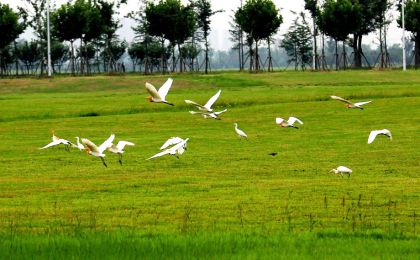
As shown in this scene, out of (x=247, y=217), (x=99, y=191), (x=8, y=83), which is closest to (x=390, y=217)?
(x=247, y=217)

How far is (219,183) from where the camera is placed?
79.4 feet

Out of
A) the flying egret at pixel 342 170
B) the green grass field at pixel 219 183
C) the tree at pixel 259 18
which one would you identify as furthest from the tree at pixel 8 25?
the flying egret at pixel 342 170

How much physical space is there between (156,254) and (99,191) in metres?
A: 10.3

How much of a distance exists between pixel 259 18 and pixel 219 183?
70354mm

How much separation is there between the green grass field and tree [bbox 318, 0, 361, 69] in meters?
39.7

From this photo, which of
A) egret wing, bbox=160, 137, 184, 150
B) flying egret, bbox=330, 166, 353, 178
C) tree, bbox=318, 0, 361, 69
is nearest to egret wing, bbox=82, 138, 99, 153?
egret wing, bbox=160, 137, 184, 150

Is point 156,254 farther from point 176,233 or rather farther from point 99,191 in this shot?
point 99,191

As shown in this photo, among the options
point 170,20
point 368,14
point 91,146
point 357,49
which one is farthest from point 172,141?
point 357,49

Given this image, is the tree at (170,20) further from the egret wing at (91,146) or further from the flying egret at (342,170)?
the egret wing at (91,146)

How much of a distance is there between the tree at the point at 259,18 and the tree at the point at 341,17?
517 centimetres

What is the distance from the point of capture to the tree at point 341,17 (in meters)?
95.1

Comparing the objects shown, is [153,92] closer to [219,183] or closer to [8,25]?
[219,183]

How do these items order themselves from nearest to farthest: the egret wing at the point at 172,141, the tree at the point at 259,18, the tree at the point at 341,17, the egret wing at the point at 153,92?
the egret wing at the point at 153,92
the egret wing at the point at 172,141
the tree at the point at 259,18
the tree at the point at 341,17

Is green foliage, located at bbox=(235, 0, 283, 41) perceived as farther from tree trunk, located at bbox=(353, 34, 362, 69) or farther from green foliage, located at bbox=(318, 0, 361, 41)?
tree trunk, located at bbox=(353, 34, 362, 69)
